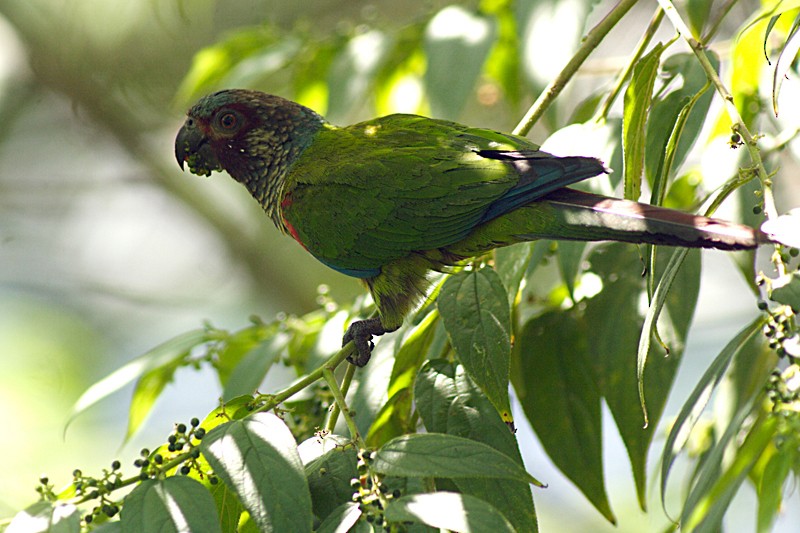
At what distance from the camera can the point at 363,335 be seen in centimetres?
214

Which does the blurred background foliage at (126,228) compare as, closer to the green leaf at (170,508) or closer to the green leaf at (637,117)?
the green leaf at (637,117)

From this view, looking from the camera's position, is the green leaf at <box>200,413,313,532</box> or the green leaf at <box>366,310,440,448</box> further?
the green leaf at <box>366,310,440,448</box>

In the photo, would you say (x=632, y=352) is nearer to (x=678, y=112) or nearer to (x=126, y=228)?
(x=678, y=112)

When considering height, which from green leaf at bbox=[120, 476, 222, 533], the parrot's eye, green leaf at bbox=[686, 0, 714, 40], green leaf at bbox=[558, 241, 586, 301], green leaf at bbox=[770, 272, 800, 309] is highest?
the parrot's eye

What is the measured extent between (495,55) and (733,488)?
1778 millimetres

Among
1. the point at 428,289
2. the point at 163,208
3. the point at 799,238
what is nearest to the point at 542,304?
the point at 428,289

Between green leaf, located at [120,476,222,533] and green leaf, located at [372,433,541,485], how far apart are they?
269mm

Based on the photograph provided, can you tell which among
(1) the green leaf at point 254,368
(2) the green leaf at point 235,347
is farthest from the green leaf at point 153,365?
(1) the green leaf at point 254,368

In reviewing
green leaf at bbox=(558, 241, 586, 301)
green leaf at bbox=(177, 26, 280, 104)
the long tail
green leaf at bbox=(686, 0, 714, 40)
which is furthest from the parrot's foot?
green leaf at bbox=(177, 26, 280, 104)

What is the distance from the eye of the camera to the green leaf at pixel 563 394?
2074 mm

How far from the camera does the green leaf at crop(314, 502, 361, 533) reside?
1.33 metres

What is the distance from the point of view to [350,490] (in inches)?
57.3

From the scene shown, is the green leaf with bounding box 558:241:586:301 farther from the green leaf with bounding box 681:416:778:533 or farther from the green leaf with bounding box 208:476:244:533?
the green leaf with bounding box 208:476:244:533

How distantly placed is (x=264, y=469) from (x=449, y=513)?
1.00ft
